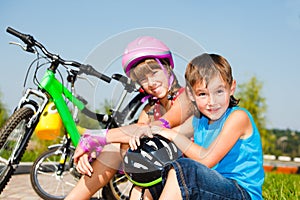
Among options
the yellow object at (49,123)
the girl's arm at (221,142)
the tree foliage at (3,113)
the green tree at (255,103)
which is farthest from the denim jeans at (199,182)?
the green tree at (255,103)

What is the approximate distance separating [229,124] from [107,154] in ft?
3.43

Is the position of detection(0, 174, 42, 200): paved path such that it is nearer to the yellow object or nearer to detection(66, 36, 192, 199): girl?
the yellow object

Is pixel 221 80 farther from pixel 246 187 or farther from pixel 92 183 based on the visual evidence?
pixel 92 183

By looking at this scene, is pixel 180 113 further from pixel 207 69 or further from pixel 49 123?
pixel 49 123

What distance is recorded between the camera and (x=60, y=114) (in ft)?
13.5

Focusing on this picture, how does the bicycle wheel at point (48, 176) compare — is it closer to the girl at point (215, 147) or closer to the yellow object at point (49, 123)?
the yellow object at point (49, 123)

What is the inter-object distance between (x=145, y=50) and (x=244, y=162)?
3.06 feet

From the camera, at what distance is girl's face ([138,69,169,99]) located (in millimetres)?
2732

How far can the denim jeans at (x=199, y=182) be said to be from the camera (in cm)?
198

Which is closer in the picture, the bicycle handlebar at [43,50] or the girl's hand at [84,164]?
the girl's hand at [84,164]

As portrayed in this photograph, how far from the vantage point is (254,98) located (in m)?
21.4

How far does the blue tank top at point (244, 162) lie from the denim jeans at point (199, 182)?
0.49 ft

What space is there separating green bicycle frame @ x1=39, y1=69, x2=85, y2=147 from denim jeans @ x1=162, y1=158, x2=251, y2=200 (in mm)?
2264

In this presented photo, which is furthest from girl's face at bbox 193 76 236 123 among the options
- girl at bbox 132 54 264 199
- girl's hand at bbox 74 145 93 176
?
girl's hand at bbox 74 145 93 176
